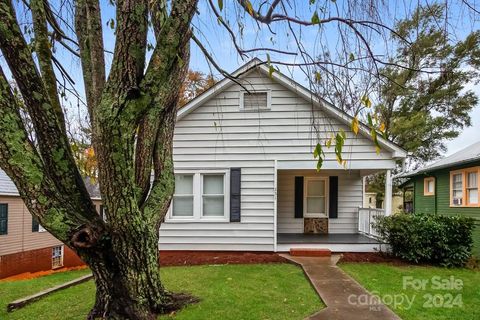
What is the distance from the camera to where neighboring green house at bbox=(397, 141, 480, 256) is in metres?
11.4

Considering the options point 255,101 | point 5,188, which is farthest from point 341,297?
point 5,188

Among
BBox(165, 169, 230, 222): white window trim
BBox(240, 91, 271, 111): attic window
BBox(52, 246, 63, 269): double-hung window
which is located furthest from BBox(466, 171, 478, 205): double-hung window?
BBox(52, 246, 63, 269): double-hung window

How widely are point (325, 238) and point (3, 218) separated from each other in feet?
48.2

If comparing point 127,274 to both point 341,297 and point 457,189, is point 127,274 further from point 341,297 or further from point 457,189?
point 457,189

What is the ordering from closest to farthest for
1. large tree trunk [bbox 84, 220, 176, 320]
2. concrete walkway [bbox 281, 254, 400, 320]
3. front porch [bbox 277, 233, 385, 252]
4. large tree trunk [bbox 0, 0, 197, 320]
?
large tree trunk [bbox 0, 0, 197, 320]
large tree trunk [bbox 84, 220, 176, 320]
concrete walkway [bbox 281, 254, 400, 320]
front porch [bbox 277, 233, 385, 252]

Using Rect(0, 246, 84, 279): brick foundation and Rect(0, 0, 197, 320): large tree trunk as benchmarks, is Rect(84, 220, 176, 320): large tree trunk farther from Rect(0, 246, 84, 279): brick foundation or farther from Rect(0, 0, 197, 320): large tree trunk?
Rect(0, 246, 84, 279): brick foundation

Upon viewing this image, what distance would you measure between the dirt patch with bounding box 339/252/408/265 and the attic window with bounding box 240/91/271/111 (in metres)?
4.39

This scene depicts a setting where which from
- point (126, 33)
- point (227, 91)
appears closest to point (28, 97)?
point (126, 33)

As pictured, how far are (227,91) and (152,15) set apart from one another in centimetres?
480

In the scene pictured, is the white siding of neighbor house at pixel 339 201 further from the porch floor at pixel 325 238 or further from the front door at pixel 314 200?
the porch floor at pixel 325 238

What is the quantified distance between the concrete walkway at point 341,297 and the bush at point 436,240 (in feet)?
6.30

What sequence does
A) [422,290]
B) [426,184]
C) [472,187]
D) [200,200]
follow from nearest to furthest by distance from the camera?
[422,290] → [200,200] → [472,187] → [426,184]

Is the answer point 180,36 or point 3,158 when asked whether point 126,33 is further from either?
point 3,158

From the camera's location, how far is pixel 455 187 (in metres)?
12.8
